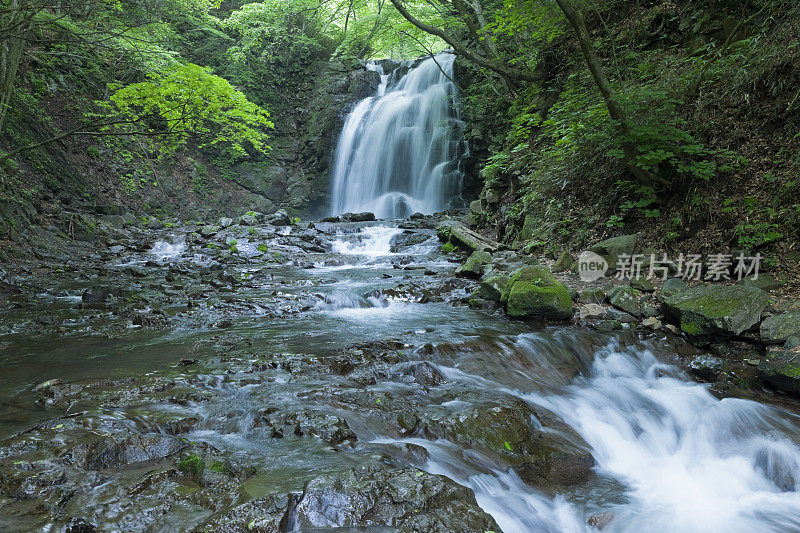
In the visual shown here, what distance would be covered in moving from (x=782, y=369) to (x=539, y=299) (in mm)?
2599

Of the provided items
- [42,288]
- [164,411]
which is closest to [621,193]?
[164,411]

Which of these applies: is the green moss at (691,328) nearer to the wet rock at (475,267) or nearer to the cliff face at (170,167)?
the wet rock at (475,267)

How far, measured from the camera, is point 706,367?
4781 millimetres

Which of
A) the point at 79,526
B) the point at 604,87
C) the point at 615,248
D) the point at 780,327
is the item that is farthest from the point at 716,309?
the point at 79,526

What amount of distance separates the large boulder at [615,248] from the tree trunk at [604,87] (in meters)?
0.98

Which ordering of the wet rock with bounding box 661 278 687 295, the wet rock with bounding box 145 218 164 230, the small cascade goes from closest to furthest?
the wet rock with bounding box 661 278 687 295, the small cascade, the wet rock with bounding box 145 218 164 230

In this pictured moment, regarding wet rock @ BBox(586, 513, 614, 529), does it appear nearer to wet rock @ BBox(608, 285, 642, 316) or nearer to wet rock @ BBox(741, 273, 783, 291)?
wet rock @ BBox(608, 285, 642, 316)

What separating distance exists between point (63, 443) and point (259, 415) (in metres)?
1.14

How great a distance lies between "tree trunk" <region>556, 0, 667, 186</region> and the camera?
19.1ft

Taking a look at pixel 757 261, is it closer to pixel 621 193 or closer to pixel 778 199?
pixel 778 199

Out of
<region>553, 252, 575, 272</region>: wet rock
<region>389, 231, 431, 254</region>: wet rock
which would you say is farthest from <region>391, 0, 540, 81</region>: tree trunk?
<region>389, 231, 431, 254</region>: wet rock

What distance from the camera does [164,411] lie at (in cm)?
307

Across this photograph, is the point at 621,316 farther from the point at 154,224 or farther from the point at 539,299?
the point at 154,224

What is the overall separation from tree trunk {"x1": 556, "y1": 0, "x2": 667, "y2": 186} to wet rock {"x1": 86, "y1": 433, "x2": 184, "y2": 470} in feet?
→ 21.6
